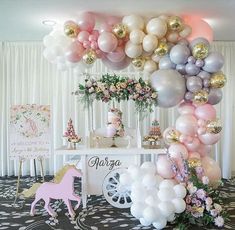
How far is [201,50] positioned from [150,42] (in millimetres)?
606

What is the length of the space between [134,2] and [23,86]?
2.88 meters

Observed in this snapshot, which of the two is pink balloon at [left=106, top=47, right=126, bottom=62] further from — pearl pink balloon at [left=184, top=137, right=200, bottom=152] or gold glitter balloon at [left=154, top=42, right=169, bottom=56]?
pearl pink balloon at [left=184, top=137, right=200, bottom=152]

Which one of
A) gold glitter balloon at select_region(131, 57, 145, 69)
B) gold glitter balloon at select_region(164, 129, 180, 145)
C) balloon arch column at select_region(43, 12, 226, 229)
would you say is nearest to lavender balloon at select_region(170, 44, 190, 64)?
balloon arch column at select_region(43, 12, 226, 229)

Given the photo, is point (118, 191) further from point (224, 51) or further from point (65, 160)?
point (224, 51)

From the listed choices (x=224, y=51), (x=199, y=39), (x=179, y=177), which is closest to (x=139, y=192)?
(x=179, y=177)

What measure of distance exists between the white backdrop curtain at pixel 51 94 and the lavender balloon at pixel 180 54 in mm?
1918

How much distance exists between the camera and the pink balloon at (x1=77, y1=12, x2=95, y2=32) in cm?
376

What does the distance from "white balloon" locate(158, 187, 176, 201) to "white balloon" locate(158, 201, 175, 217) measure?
44mm

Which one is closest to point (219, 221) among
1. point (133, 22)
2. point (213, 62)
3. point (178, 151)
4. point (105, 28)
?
point (178, 151)

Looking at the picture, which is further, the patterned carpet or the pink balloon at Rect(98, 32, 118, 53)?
the pink balloon at Rect(98, 32, 118, 53)

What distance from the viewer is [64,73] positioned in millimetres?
5480

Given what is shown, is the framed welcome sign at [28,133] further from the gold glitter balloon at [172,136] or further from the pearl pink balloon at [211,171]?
the pearl pink balloon at [211,171]

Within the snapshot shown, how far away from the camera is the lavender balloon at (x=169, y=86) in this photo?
3.59 m

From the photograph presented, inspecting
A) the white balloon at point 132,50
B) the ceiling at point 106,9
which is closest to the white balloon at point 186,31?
the ceiling at point 106,9
